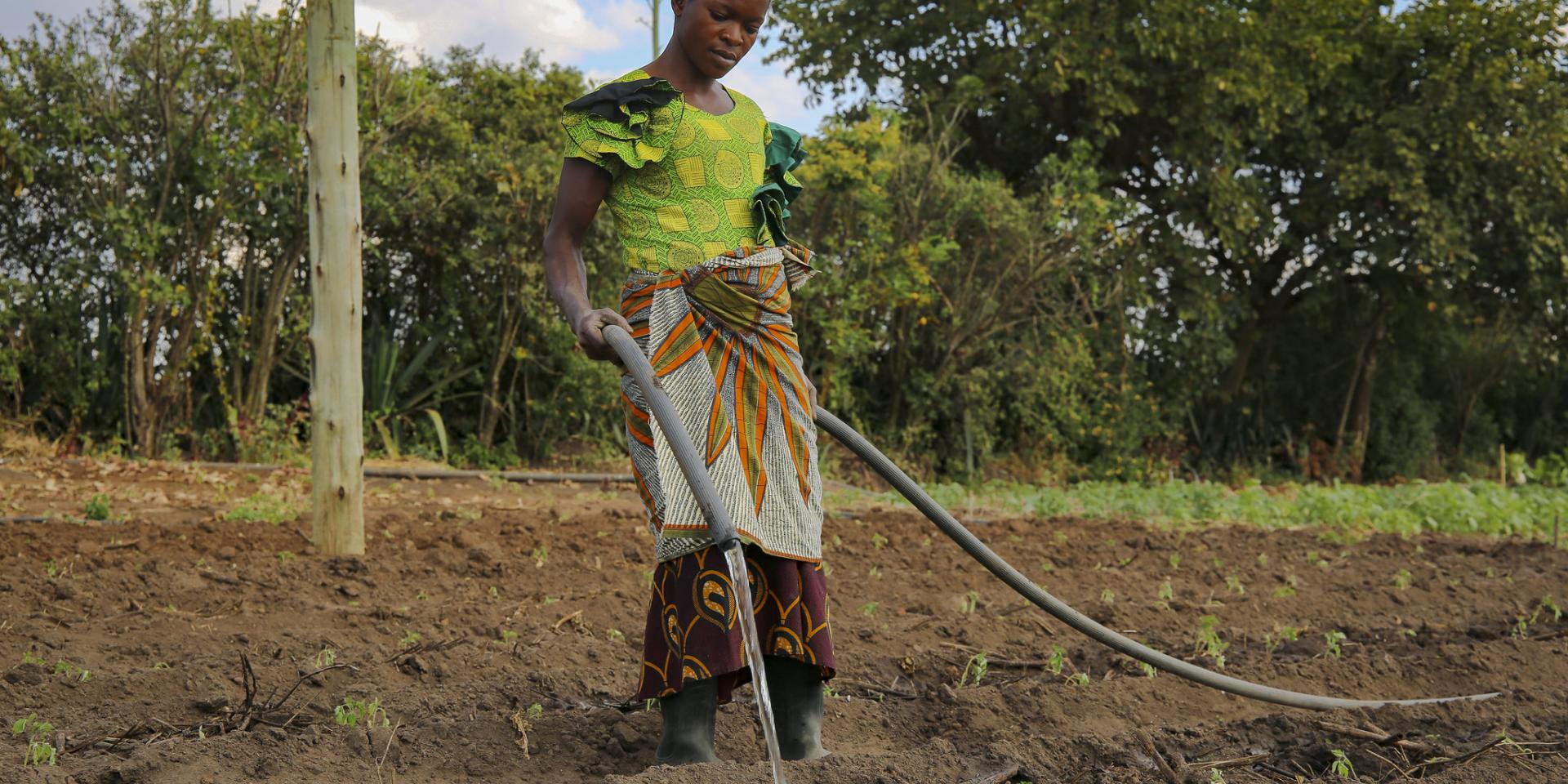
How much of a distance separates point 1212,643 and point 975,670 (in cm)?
91

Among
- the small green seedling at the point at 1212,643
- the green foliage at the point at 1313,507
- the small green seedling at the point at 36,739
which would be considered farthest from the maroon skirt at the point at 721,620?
the green foliage at the point at 1313,507

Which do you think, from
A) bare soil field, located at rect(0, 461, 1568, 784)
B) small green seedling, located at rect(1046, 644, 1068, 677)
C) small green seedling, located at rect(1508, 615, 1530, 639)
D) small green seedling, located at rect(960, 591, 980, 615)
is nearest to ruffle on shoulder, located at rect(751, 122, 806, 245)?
bare soil field, located at rect(0, 461, 1568, 784)

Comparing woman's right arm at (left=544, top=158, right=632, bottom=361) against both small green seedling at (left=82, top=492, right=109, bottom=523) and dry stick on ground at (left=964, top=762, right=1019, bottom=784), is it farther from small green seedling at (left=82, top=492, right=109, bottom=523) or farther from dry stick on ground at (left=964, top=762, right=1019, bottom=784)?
small green seedling at (left=82, top=492, right=109, bottom=523)

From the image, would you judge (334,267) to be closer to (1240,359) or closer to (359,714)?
(359,714)

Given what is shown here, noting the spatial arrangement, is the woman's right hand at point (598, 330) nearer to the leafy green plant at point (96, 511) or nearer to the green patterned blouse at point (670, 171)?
the green patterned blouse at point (670, 171)

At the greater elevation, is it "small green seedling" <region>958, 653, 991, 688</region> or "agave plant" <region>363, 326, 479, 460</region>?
"agave plant" <region>363, 326, 479, 460</region>

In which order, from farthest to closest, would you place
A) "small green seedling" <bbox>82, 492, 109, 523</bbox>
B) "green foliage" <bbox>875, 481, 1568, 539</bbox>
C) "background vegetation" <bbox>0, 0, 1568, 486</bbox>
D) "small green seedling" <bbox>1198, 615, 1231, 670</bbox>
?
"background vegetation" <bbox>0, 0, 1568, 486</bbox> → "green foliage" <bbox>875, 481, 1568, 539</bbox> → "small green seedling" <bbox>82, 492, 109, 523</bbox> → "small green seedling" <bbox>1198, 615, 1231, 670</bbox>

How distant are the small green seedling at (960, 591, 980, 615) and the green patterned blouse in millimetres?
2312

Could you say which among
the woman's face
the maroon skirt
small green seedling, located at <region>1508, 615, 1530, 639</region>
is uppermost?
the woman's face

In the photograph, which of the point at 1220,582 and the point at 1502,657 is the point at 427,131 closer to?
the point at 1220,582

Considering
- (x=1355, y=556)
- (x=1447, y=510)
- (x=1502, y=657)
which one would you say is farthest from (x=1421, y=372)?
(x=1502, y=657)

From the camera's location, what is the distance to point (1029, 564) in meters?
5.80

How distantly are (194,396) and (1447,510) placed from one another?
27.6 feet

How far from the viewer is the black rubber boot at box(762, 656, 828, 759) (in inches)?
101
